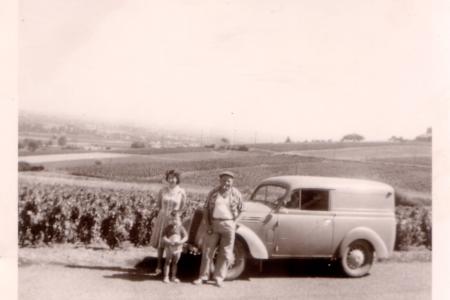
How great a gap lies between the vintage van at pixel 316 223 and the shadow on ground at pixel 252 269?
9 cm

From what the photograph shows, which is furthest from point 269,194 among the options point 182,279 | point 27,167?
point 27,167

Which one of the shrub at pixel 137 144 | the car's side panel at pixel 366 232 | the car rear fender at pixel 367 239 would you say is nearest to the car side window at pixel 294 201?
the car's side panel at pixel 366 232

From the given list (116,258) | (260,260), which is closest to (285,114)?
(260,260)

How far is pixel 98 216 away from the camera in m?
3.83

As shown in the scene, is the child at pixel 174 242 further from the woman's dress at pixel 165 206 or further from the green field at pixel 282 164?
the green field at pixel 282 164

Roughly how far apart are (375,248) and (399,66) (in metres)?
1.29

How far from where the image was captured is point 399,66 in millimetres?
3979

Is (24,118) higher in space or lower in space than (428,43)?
lower

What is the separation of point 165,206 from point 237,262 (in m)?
0.60

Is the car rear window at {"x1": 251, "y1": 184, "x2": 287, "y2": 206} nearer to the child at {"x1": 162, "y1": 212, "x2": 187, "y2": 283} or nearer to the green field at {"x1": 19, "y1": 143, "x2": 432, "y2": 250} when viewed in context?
the green field at {"x1": 19, "y1": 143, "x2": 432, "y2": 250}

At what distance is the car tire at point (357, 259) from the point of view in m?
3.81

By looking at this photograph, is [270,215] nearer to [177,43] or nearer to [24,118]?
[177,43]

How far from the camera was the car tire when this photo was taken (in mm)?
3811

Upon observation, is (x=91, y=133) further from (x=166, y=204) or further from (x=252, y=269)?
(x=252, y=269)
